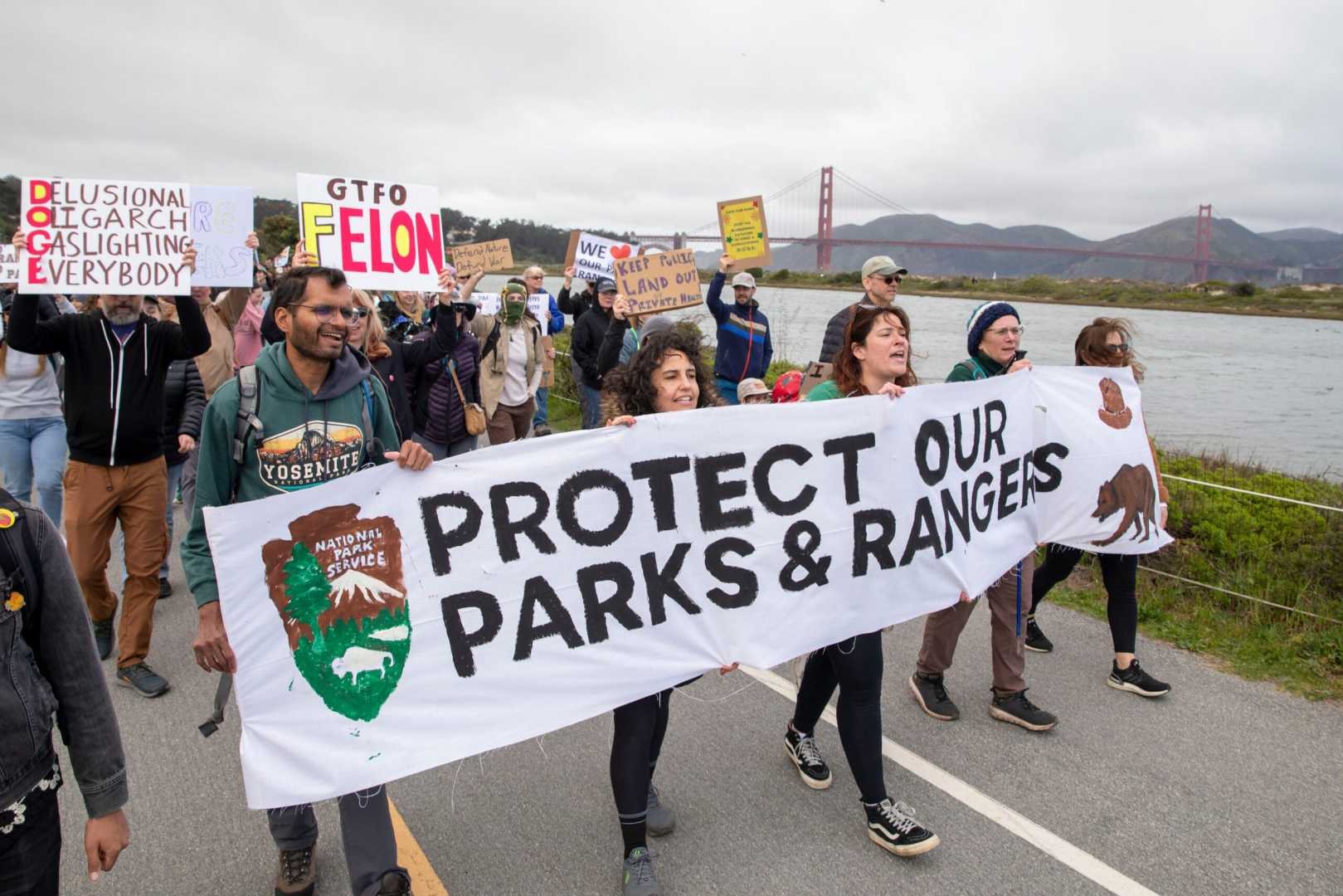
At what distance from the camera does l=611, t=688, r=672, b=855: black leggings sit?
2754mm

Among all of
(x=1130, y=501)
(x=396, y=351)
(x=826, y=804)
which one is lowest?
(x=826, y=804)

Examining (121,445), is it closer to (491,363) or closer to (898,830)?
(491,363)

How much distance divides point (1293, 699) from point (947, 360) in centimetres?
1288

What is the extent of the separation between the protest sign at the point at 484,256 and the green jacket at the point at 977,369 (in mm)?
7347

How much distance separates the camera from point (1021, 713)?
3.80 m

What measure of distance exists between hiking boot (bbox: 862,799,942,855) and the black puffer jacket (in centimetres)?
427

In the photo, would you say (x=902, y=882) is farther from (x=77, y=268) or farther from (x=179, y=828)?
(x=77, y=268)

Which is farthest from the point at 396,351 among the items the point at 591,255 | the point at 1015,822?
the point at 591,255

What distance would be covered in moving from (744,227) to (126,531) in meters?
5.73

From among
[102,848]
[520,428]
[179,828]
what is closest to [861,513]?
[102,848]

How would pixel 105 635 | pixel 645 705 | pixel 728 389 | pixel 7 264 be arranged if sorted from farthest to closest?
pixel 7 264 → pixel 728 389 → pixel 105 635 → pixel 645 705

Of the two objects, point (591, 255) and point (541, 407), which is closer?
point (541, 407)

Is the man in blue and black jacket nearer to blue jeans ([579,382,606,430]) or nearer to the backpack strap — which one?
blue jeans ([579,382,606,430])

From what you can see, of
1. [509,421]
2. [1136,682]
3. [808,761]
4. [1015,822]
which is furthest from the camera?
[509,421]
